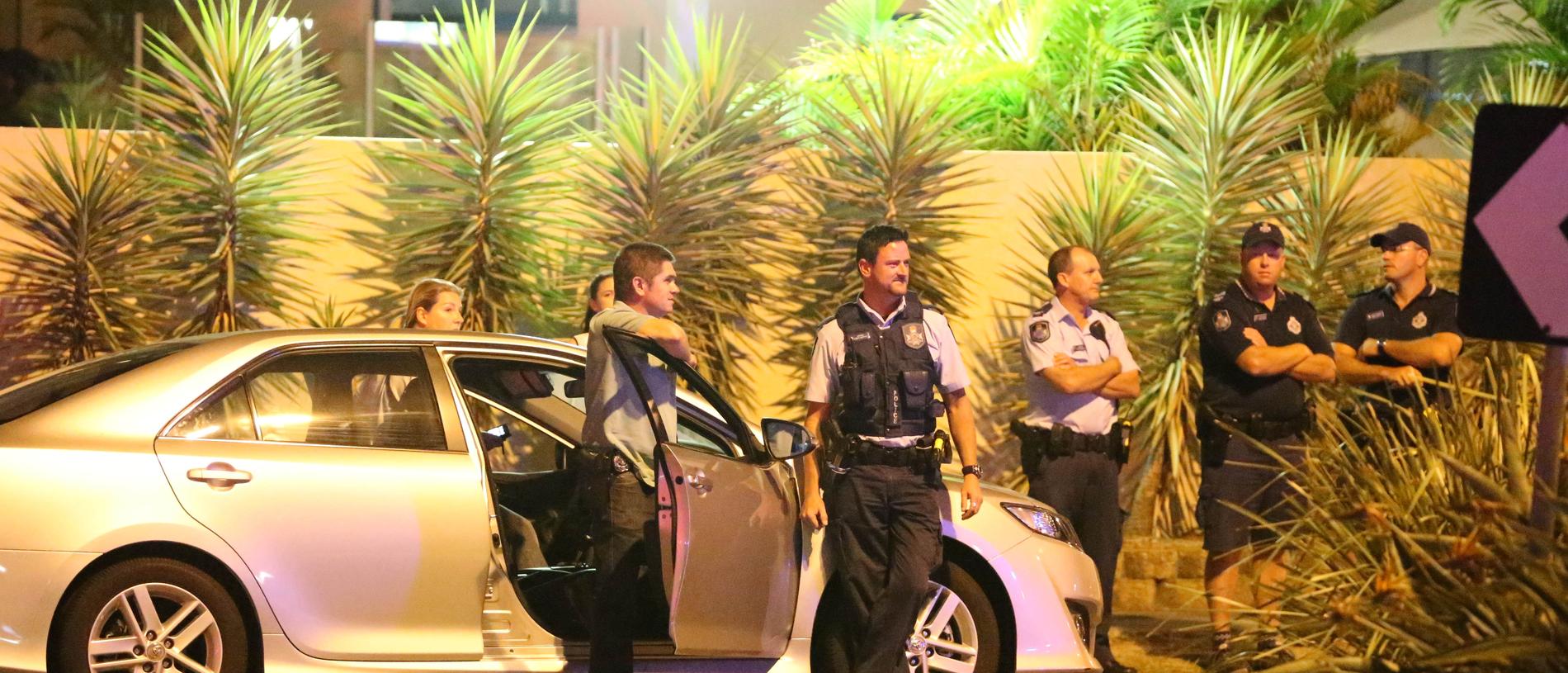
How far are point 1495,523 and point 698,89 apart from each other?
223 inches

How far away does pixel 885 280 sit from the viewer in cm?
563

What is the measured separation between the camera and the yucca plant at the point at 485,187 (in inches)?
346

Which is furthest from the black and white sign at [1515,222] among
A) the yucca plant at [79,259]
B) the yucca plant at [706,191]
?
the yucca plant at [79,259]

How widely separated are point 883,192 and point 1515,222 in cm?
521

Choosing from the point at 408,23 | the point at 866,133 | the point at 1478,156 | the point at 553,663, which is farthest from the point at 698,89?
the point at 1478,156

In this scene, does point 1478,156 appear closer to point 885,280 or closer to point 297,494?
point 885,280

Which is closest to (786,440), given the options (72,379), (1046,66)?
(72,379)

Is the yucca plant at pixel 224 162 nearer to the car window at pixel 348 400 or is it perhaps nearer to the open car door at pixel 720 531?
the car window at pixel 348 400

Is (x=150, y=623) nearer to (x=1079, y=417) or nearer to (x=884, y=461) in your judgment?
(x=884, y=461)

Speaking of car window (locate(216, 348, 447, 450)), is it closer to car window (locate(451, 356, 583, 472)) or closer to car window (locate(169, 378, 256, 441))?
car window (locate(169, 378, 256, 441))

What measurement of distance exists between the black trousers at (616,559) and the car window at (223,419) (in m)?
1.13

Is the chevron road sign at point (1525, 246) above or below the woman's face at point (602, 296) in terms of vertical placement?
above

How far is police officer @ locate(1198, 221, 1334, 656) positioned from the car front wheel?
4.55 ft

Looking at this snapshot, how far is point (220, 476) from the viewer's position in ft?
17.0
